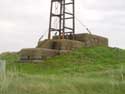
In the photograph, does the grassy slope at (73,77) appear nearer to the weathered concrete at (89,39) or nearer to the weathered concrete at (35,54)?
the weathered concrete at (35,54)

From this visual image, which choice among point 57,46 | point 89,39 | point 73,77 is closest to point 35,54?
point 57,46

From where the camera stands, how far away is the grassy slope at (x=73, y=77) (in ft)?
41.5

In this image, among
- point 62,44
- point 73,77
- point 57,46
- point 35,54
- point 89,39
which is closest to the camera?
point 73,77

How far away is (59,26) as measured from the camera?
3394 centimetres

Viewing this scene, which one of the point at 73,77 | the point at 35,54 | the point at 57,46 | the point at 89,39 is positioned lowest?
the point at 73,77

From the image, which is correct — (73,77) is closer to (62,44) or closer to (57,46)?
(62,44)

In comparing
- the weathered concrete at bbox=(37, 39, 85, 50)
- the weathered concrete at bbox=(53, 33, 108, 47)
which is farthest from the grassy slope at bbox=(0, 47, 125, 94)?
the weathered concrete at bbox=(53, 33, 108, 47)

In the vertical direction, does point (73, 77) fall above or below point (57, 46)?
below

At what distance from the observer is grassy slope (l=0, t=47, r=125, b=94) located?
12.7 meters

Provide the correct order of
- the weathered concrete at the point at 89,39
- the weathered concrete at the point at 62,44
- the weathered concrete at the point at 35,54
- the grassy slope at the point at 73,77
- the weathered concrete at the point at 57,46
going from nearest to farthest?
the grassy slope at the point at 73,77
the weathered concrete at the point at 35,54
the weathered concrete at the point at 57,46
the weathered concrete at the point at 62,44
the weathered concrete at the point at 89,39

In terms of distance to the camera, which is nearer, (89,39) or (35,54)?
(35,54)

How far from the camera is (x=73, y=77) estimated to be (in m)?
17.3

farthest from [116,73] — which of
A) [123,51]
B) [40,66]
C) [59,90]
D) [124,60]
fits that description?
[123,51]

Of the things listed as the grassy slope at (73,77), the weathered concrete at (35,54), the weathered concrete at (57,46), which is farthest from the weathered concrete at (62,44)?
the weathered concrete at (35,54)
